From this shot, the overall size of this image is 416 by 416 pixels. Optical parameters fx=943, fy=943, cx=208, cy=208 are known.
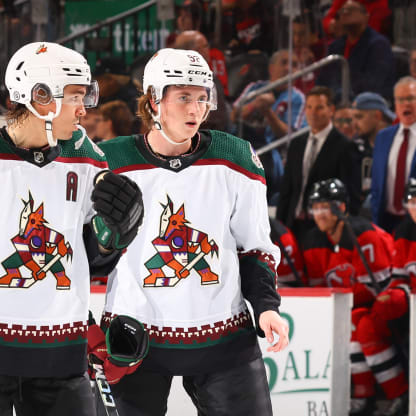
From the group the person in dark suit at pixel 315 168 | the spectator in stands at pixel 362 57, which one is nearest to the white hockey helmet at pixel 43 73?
the person in dark suit at pixel 315 168

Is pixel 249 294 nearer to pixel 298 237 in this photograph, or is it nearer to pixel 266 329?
pixel 266 329

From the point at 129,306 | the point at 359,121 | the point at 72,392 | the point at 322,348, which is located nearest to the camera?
the point at 72,392

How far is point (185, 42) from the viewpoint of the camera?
5.81 m

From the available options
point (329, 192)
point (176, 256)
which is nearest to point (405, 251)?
point (329, 192)

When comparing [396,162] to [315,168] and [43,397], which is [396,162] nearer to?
[315,168]

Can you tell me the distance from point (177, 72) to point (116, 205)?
526 mm

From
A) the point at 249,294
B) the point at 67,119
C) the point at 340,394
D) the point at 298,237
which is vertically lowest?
the point at 340,394

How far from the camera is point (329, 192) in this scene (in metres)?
5.01

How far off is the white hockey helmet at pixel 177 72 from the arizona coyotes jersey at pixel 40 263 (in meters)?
0.36

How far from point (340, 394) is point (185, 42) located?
8.66 feet

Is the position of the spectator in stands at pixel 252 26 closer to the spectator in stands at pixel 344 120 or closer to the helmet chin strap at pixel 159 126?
the spectator in stands at pixel 344 120

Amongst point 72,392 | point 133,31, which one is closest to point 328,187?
point 133,31

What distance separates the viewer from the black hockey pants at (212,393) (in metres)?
2.29

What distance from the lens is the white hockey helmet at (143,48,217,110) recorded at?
7.88 ft
